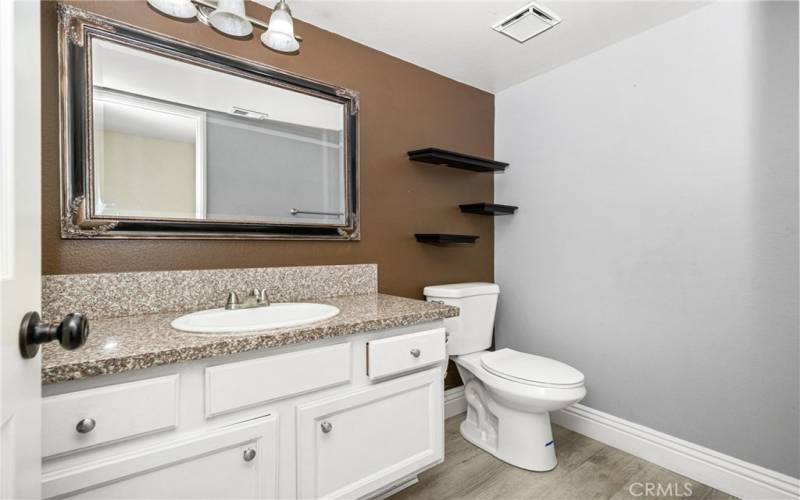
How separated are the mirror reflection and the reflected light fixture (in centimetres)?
41

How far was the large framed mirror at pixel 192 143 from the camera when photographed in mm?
1326

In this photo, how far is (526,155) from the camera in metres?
2.46

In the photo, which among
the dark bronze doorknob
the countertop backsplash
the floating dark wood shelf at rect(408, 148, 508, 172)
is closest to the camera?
the dark bronze doorknob

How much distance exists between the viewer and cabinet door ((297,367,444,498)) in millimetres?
1225

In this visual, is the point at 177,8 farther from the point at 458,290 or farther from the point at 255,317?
the point at 458,290

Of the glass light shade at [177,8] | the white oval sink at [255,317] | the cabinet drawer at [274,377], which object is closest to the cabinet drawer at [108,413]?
the cabinet drawer at [274,377]

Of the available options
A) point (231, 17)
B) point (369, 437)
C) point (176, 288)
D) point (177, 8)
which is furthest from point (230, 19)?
point (369, 437)

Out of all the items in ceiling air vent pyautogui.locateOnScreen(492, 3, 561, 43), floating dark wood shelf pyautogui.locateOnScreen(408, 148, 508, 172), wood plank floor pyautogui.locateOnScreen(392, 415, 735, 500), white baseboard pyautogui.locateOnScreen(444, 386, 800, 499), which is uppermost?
ceiling air vent pyautogui.locateOnScreen(492, 3, 561, 43)

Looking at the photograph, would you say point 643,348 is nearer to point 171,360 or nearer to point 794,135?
point 794,135

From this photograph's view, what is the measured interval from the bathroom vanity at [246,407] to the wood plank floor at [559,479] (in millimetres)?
304

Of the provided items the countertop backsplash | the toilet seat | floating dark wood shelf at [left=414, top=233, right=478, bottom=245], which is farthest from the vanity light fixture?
the toilet seat

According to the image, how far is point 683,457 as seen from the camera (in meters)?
1.78

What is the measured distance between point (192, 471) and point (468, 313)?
154 centimetres

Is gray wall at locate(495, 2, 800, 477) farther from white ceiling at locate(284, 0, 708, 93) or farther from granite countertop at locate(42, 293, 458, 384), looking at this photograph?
granite countertop at locate(42, 293, 458, 384)
